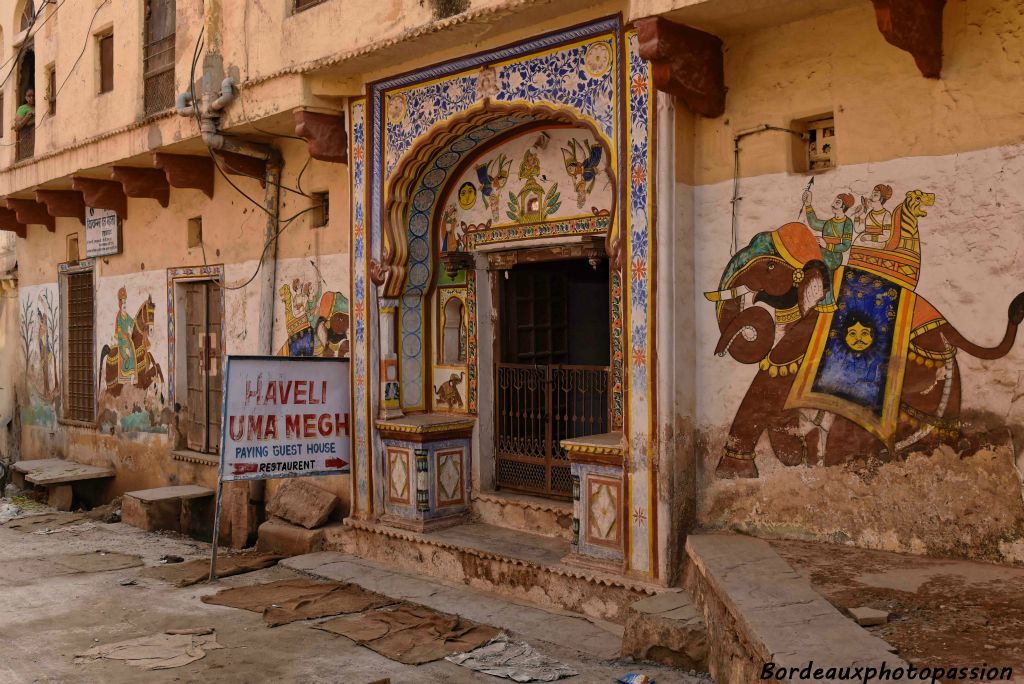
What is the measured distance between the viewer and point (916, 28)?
4945 millimetres

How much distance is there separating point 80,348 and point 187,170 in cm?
456

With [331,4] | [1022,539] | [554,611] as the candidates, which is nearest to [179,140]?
[331,4]

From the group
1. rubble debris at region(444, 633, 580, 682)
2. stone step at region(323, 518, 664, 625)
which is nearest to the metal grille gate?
stone step at region(323, 518, 664, 625)

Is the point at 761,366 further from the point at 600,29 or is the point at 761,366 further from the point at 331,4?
the point at 331,4

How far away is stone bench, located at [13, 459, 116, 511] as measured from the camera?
12023 millimetres

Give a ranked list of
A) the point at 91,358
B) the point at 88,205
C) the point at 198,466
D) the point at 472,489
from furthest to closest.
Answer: the point at 91,358 < the point at 88,205 < the point at 198,466 < the point at 472,489

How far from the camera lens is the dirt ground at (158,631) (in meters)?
5.44

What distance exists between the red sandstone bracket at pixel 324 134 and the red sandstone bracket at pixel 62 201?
19.4ft

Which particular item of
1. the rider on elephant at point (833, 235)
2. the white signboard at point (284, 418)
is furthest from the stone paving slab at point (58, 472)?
the rider on elephant at point (833, 235)

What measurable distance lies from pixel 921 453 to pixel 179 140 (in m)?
7.54

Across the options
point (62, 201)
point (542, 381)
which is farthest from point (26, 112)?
point (542, 381)

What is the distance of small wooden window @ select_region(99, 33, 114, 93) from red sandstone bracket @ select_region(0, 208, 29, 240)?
12.3 feet

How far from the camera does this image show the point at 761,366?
5.84 meters

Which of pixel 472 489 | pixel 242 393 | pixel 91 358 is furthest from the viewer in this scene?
pixel 91 358
